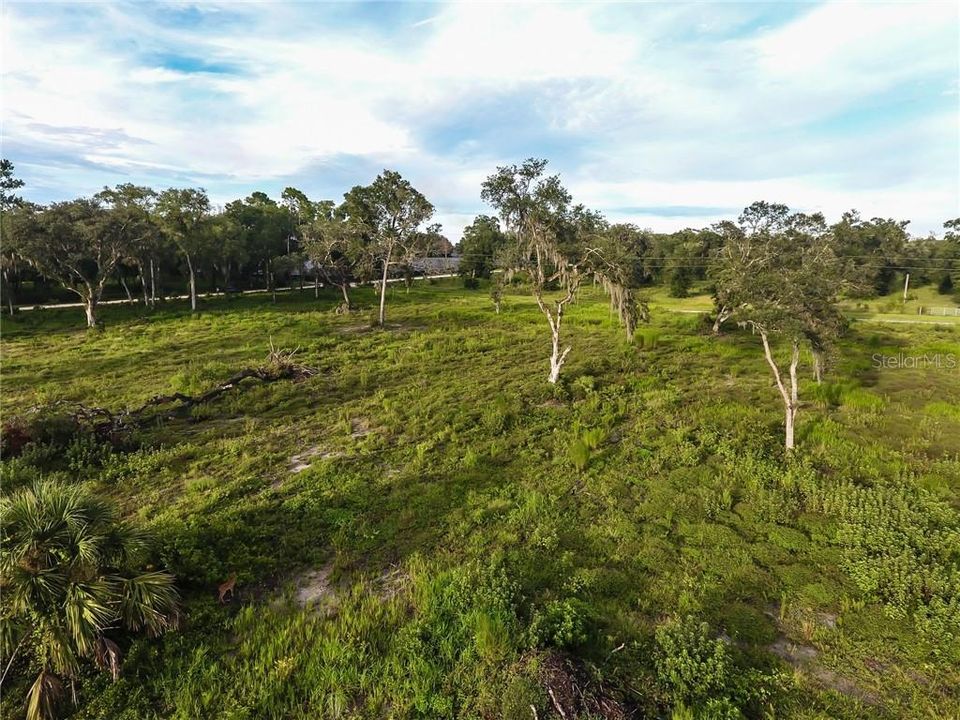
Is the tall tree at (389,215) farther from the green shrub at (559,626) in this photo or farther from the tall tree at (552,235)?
the green shrub at (559,626)

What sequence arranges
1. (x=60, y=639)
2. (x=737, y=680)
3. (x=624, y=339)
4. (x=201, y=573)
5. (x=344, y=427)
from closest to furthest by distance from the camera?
(x=60, y=639)
(x=737, y=680)
(x=201, y=573)
(x=344, y=427)
(x=624, y=339)

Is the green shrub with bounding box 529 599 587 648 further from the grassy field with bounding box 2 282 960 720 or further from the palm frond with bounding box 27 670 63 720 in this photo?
the palm frond with bounding box 27 670 63 720

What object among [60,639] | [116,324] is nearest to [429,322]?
[116,324]

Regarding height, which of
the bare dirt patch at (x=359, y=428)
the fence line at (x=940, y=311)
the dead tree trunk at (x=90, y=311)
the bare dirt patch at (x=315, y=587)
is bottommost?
the bare dirt patch at (x=315, y=587)

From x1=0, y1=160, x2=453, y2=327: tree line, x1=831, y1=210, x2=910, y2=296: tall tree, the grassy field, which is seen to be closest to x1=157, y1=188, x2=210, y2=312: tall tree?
x1=0, y1=160, x2=453, y2=327: tree line

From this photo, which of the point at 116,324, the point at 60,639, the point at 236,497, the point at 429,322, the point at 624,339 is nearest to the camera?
the point at 60,639

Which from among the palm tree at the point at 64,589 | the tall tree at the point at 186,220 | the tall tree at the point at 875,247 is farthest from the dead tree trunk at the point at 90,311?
the tall tree at the point at 875,247

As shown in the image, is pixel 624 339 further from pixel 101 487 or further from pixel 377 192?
pixel 101 487
